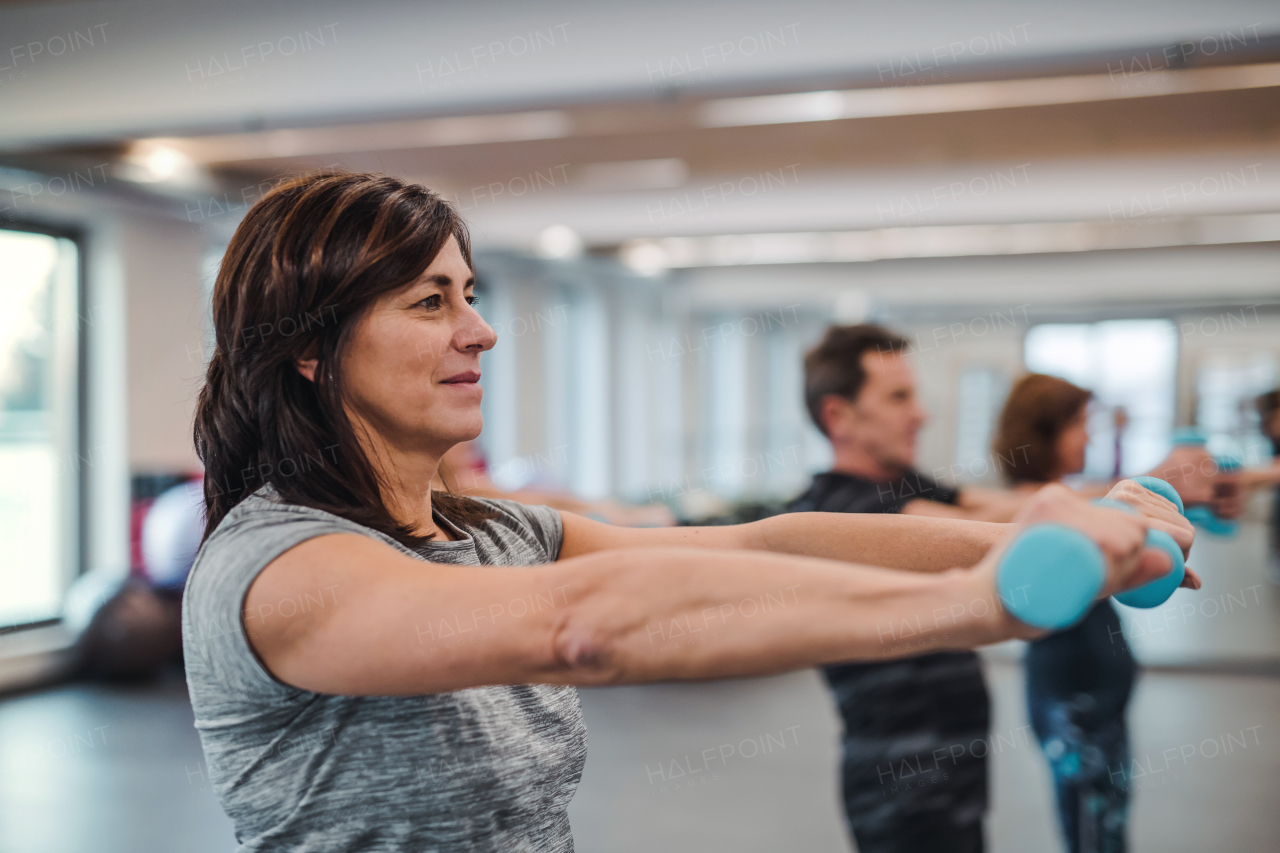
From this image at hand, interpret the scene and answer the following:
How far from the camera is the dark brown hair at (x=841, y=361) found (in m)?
2.69

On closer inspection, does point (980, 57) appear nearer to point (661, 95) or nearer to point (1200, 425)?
point (661, 95)

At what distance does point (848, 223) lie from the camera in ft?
24.6

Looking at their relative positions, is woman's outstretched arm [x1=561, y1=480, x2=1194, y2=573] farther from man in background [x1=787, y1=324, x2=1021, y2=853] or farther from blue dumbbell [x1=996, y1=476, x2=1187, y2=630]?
man in background [x1=787, y1=324, x2=1021, y2=853]

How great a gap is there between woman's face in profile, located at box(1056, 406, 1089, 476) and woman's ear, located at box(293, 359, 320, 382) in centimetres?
281

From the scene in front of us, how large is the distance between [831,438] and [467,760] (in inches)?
73.7

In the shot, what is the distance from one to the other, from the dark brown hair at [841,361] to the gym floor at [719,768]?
2.01 meters

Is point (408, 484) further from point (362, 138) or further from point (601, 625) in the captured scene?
point (362, 138)

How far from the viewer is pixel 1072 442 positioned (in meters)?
3.21

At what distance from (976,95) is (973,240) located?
3584 millimetres

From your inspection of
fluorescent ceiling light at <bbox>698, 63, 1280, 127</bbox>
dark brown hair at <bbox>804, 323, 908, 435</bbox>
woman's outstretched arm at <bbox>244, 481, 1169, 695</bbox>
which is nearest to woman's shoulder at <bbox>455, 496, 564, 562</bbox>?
woman's outstretched arm at <bbox>244, 481, 1169, 695</bbox>

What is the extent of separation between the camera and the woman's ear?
3.51ft

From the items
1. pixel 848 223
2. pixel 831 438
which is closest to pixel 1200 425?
pixel 848 223

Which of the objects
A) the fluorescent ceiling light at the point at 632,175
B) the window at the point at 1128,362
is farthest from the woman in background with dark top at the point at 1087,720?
the window at the point at 1128,362

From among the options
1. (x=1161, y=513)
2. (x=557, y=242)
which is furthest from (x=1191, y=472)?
(x=557, y=242)
